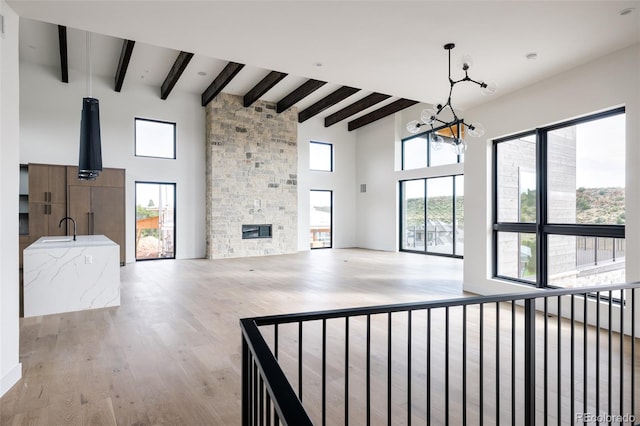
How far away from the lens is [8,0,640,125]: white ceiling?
9.36ft

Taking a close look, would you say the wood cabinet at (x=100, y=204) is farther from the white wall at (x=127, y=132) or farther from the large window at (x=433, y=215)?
the large window at (x=433, y=215)

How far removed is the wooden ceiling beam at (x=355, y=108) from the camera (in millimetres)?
9320

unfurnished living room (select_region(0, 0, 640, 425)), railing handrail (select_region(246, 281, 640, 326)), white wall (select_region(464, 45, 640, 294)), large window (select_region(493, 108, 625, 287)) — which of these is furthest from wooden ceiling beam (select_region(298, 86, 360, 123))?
railing handrail (select_region(246, 281, 640, 326))

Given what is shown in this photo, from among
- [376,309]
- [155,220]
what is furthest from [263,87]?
[376,309]

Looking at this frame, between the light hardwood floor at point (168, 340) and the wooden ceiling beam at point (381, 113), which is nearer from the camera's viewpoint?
the light hardwood floor at point (168, 340)

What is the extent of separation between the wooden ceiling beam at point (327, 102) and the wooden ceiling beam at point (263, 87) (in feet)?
5.52

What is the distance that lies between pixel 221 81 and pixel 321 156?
454cm

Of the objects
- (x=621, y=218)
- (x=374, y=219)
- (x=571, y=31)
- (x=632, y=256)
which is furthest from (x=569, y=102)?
(x=374, y=219)

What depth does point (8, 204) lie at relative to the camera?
2.62 metres

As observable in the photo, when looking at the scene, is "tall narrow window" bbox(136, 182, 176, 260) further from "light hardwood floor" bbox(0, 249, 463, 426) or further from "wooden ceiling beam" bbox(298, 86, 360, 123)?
"wooden ceiling beam" bbox(298, 86, 360, 123)

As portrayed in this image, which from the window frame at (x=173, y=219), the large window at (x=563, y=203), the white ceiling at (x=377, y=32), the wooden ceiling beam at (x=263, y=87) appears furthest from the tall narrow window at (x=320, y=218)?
the white ceiling at (x=377, y=32)

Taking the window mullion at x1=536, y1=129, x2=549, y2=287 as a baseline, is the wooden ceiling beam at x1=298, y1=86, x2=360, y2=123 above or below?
above

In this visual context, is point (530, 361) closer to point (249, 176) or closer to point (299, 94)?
point (299, 94)

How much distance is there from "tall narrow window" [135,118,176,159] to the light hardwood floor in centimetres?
305
